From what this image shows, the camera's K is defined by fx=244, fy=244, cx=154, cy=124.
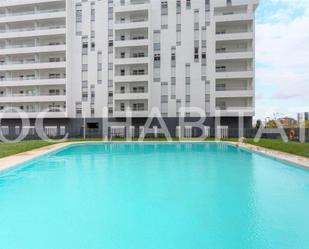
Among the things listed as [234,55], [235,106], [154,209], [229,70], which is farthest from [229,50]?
[154,209]

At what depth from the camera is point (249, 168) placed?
12.7 metres

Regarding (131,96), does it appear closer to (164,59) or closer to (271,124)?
(164,59)

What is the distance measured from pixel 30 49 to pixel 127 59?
13.5 metres

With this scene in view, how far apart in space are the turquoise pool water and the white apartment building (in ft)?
67.8

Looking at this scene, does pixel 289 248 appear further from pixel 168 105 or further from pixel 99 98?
pixel 99 98

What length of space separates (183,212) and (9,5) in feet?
131

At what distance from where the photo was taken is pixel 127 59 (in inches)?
1233

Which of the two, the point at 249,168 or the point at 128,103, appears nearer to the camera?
the point at 249,168

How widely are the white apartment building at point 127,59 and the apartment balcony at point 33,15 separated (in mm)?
134

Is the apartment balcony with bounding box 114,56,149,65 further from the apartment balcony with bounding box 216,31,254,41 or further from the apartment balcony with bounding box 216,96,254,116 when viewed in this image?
the apartment balcony with bounding box 216,96,254,116

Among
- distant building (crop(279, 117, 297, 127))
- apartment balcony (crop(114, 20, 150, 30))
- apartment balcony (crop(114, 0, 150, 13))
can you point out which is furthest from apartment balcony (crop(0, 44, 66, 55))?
distant building (crop(279, 117, 297, 127))

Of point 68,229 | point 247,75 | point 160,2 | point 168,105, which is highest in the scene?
point 160,2

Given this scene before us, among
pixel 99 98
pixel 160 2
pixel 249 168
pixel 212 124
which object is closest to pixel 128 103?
pixel 99 98

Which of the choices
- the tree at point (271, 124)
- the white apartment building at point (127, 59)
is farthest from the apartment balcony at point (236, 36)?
the tree at point (271, 124)
